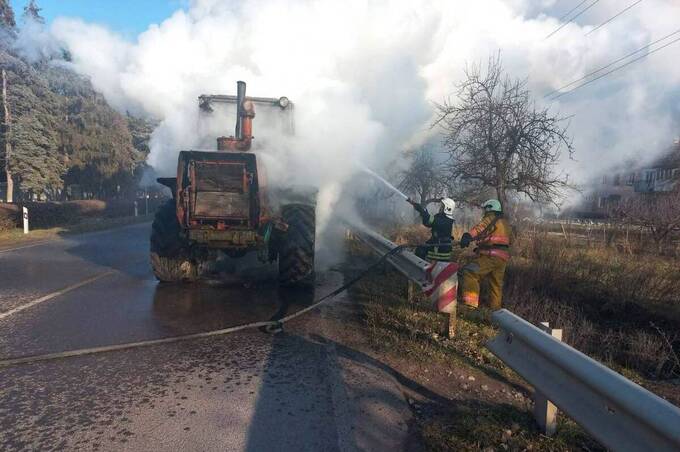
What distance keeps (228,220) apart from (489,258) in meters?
3.81

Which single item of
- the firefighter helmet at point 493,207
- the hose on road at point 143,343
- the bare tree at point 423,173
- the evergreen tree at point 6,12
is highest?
the evergreen tree at point 6,12

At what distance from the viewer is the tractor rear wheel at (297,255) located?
7152 millimetres

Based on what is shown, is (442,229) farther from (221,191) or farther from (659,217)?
(659,217)

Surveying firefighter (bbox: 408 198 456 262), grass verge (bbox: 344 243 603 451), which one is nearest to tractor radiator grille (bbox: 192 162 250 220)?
grass verge (bbox: 344 243 603 451)

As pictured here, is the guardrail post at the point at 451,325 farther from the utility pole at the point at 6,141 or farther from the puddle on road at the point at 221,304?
the utility pole at the point at 6,141

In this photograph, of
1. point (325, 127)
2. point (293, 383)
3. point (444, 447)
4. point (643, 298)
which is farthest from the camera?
point (325, 127)

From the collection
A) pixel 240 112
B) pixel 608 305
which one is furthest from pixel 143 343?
pixel 608 305

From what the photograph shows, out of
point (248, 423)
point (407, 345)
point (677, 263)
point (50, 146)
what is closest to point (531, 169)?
point (677, 263)

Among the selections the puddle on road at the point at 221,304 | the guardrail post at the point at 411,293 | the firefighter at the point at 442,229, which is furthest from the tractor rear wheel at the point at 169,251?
the firefighter at the point at 442,229

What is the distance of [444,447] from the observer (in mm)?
2840

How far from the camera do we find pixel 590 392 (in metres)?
2.35

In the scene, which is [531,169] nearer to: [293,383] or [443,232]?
[443,232]

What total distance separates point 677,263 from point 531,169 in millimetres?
3488

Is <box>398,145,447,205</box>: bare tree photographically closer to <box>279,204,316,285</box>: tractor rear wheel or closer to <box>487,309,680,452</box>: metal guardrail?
<box>279,204,316,285</box>: tractor rear wheel
